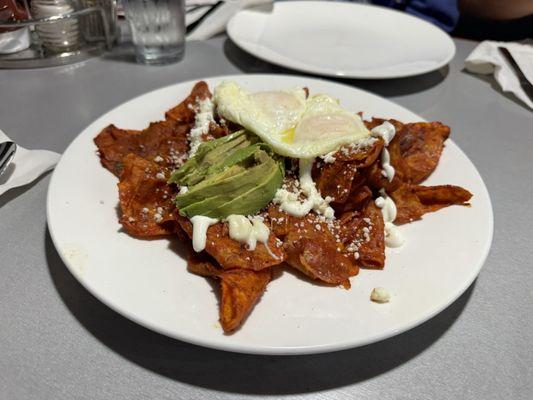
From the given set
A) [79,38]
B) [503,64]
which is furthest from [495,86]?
[79,38]

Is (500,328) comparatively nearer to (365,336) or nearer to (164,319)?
(365,336)

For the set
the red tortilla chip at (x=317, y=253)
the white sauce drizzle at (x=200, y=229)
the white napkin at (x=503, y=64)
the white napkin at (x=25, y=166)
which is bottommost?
the white napkin at (x=503, y=64)

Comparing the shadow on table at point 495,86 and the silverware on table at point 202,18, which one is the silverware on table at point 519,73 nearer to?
the shadow on table at point 495,86

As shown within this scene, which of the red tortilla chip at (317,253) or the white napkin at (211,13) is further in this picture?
the white napkin at (211,13)

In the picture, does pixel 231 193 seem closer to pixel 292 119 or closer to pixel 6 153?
pixel 292 119

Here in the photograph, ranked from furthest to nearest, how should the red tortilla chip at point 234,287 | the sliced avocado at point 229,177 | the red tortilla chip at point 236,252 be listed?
the sliced avocado at point 229,177 < the red tortilla chip at point 236,252 < the red tortilla chip at point 234,287

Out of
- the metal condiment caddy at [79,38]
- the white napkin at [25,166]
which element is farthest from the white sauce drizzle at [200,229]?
the metal condiment caddy at [79,38]

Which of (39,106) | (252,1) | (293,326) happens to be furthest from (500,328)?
(252,1)
